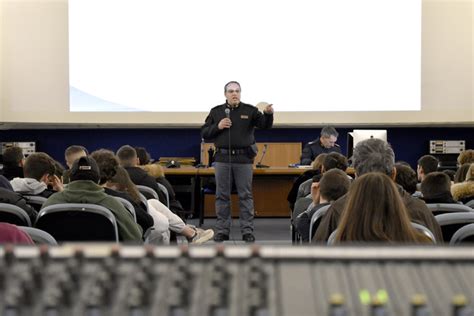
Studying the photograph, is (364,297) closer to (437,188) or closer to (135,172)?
(437,188)

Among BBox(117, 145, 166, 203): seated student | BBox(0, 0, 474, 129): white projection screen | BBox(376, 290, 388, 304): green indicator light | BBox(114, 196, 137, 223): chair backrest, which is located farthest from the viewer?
BBox(0, 0, 474, 129): white projection screen

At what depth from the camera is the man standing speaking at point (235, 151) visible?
294 inches

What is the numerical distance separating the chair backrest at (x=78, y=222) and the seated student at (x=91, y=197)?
7.7 inches

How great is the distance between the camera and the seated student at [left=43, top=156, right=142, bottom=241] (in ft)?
12.7

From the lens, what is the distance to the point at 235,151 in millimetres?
7504

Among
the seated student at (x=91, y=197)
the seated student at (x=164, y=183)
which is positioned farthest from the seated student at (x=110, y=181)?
the seated student at (x=164, y=183)

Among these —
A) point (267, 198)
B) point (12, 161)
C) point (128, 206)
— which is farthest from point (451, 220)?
point (267, 198)

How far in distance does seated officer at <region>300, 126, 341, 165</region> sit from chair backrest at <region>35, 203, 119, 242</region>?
5908 millimetres

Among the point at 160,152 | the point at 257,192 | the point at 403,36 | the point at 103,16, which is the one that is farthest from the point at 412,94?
the point at 103,16

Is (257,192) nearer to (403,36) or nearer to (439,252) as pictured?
(403,36)

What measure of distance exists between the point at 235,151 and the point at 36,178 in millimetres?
2846

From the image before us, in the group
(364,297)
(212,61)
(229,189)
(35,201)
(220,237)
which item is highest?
(212,61)

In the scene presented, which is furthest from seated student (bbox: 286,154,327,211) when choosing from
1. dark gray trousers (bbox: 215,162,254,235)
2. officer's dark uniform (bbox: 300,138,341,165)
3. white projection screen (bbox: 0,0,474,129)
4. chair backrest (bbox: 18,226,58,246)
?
chair backrest (bbox: 18,226,58,246)

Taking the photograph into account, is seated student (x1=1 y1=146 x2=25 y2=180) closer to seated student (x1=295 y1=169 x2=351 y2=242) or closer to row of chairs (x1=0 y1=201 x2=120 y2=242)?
row of chairs (x1=0 y1=201 x2=120 y2=242)
